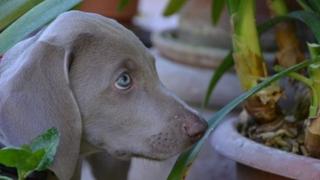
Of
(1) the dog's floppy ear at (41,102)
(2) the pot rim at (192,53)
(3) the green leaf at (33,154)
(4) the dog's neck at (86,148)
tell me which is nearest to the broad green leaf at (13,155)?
(3) the green leaf at (33,154)

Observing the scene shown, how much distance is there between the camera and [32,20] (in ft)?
3.82

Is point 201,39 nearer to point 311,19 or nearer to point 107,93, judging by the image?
point 311,19

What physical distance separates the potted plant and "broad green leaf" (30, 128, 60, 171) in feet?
0.78

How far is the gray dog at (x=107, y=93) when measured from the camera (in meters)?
1.12

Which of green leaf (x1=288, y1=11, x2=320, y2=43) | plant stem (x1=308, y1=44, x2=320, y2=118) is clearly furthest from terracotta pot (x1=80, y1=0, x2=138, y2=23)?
plant stem (x1=308, y1=44, x2=320, y2=118)

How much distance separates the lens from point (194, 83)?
5.96 ft

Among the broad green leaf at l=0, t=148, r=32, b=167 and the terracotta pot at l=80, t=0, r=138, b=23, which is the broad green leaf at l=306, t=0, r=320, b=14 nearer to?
the broad green leaf at l=0, t=148, r=32, b=167

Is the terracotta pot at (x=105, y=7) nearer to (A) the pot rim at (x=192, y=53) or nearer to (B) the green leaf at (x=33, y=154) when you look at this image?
(A) the pot rim at (x=192, y=53)

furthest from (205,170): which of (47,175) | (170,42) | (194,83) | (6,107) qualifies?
(6,107)

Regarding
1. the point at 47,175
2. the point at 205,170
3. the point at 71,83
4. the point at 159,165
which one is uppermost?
the point at 71,83

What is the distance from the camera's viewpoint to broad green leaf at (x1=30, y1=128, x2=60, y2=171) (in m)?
0.98

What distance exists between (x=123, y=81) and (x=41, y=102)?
0.14 m

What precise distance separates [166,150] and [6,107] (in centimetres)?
25

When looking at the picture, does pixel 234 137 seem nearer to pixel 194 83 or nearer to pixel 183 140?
pixel 183 140
